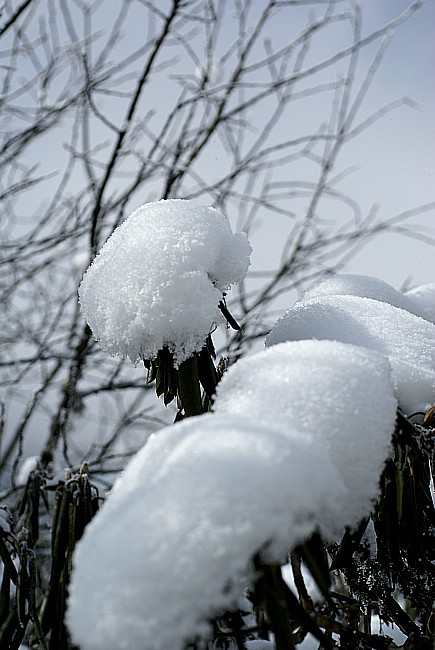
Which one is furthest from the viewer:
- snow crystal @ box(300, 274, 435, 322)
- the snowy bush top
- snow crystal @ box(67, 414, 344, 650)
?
snow crystal @ box(300, 274, 435, 322)

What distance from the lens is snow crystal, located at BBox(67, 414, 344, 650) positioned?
272 millimetres

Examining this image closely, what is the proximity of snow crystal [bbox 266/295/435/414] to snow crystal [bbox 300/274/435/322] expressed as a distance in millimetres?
110

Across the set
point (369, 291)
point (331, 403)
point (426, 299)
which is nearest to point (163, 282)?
point (331, 403)

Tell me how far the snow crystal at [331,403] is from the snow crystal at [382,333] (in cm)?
9

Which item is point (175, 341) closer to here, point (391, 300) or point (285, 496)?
point (285, 496)

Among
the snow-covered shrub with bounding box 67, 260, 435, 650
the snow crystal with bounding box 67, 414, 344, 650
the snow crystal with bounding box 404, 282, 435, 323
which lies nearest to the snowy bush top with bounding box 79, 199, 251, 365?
Answer: the snow-covered shrub with bounding box 67, 260, 435, 650

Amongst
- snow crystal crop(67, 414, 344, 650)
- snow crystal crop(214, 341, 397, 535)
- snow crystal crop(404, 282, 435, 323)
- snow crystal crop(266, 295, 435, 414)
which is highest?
snow crystal crop(404, 282, 435, 323)

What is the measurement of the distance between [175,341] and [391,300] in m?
0.36

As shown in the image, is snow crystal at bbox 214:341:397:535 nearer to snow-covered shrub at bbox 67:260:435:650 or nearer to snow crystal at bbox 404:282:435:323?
snow-covered shrub at bbox 67:260:435:650

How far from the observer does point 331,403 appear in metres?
0.37

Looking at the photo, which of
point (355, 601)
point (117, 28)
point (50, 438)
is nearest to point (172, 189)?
point (117, 28)

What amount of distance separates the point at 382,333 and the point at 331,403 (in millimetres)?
192

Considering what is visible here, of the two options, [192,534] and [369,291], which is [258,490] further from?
[369,291]

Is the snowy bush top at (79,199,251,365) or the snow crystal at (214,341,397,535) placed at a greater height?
the snowy bush top at (79,199,251,365)
